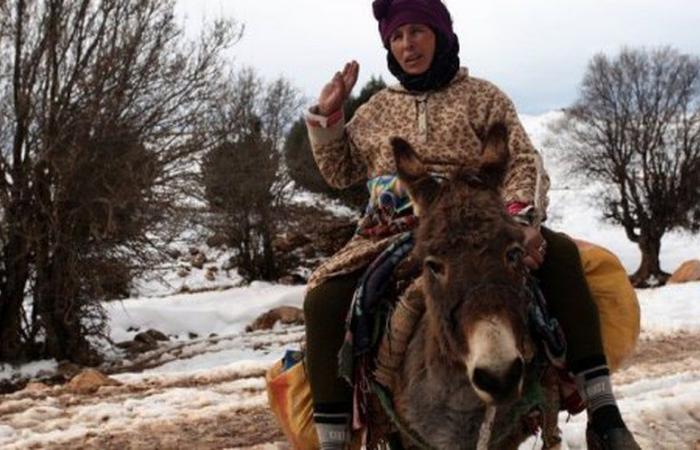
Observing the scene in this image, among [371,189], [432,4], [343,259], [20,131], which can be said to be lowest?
[343,259]

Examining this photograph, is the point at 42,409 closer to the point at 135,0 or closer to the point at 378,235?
the point at 378,235

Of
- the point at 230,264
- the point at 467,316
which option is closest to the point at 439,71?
the point at 467,316

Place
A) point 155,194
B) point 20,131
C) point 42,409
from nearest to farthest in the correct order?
point 42,409 → point 20,131 → point 155,194

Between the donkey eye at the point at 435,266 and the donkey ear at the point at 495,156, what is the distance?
16.8 inches

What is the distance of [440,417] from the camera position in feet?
9.39

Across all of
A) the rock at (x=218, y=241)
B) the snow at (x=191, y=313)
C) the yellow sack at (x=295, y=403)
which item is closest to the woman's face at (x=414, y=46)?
the yellow sack at (x=295, y=403)

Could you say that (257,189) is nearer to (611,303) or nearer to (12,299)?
(12,299)

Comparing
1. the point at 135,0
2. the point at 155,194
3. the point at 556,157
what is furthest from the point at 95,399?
the point at 556,157

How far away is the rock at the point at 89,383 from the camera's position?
9.27 meters

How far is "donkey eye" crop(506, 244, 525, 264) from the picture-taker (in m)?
2.52

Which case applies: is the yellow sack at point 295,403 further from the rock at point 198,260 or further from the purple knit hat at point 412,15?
the rock at point 198,260

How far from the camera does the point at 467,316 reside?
233 centimetres

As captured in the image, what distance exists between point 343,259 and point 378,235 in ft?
0.64

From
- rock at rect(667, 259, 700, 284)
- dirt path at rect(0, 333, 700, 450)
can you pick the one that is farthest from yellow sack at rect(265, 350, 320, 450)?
rock at rect(667, 259, 700, 284)
